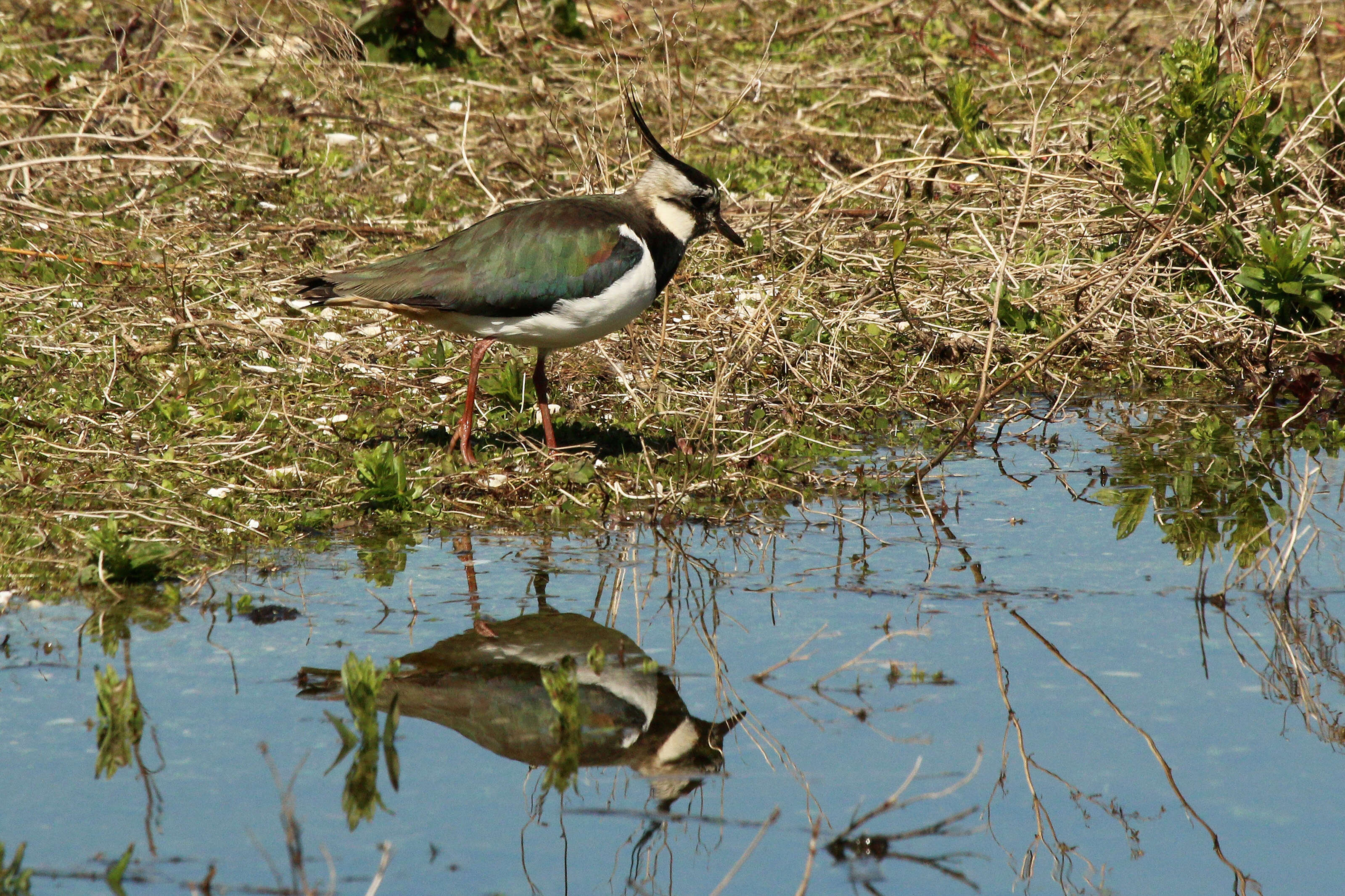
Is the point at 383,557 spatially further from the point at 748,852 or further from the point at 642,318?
the point at 642,318

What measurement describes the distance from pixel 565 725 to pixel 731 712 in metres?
0.51

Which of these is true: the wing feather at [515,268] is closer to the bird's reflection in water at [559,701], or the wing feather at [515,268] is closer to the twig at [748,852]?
the bird's reflection in water at [559,701]

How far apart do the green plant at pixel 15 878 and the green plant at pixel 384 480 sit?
2581mm

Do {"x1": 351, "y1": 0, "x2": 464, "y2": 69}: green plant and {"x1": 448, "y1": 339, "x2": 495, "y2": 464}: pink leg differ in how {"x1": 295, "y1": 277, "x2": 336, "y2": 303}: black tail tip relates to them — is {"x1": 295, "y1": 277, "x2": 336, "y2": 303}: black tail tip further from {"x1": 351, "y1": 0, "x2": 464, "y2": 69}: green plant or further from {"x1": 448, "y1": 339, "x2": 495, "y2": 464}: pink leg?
{"x1": 351, "y1": 0, "x2": 464, "y2": 69}: green plant

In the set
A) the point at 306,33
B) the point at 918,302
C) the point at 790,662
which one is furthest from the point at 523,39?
the point at 790,662

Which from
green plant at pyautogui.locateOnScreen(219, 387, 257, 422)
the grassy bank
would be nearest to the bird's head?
the grassy bank

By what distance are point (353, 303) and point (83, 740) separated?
113 inches

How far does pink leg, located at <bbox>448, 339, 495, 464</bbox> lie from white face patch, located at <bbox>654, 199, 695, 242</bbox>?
101cm

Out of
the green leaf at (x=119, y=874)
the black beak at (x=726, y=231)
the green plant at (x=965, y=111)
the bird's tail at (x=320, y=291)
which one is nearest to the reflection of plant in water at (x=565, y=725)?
the green leaf at (x=119, y=874)

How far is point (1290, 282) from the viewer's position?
7.22 m

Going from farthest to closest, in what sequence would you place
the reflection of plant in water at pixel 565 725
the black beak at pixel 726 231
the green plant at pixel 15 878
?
the black beak at pixel 726 231
the reflection of plant in water at pixel 565 725
the green plant at pixel 15 878

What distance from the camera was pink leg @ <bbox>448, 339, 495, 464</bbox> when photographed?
6.28 meters

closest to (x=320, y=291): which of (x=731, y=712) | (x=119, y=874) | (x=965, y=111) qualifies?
(x=731, y=712)

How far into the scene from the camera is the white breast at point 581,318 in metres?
6.08
